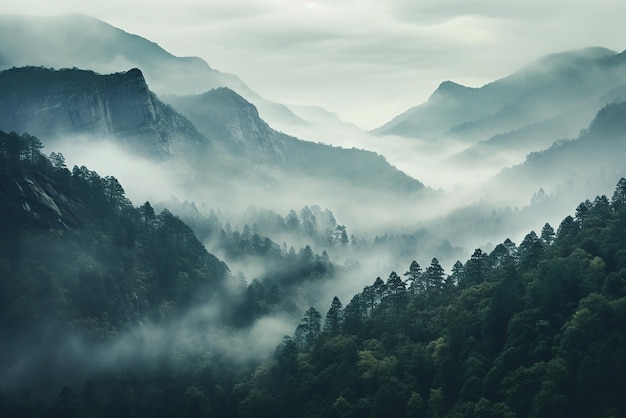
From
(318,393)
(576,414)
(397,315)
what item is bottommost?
(576,414)

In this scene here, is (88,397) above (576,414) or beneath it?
above

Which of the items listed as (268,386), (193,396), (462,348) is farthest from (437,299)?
(193,396)

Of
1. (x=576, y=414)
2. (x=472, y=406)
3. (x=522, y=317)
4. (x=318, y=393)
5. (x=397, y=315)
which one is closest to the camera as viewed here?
(x=576, y=414)

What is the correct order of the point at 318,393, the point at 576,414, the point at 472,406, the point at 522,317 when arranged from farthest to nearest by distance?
the point at 318,393
the point at 522,317
the point at 472,406
the point at 576,414

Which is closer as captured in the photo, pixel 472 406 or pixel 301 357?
pixel 472 406

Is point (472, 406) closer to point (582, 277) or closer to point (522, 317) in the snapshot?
point (522, 317)

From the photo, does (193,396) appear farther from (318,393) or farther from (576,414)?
(576,414)

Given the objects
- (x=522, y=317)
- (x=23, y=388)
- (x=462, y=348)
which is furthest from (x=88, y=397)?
(x=522, y=317)

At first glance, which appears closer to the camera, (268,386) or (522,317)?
(522,317)

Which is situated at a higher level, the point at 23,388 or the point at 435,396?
the point at 23,388
